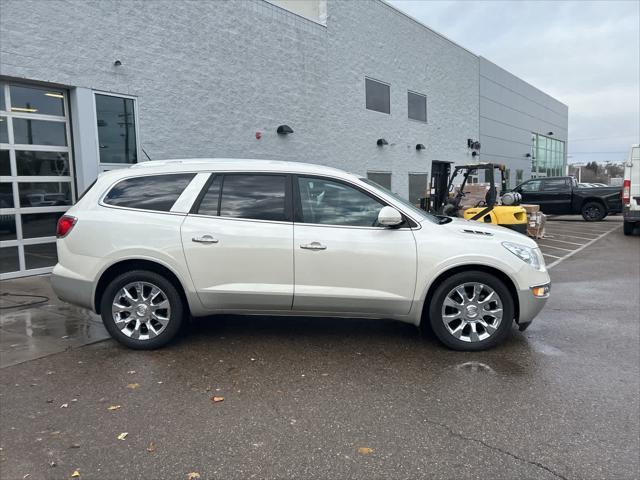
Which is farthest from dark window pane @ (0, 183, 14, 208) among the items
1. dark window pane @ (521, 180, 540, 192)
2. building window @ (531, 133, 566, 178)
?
building window @ (531, 133, 566, 178)

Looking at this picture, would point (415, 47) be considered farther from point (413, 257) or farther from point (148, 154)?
point (413, 257)

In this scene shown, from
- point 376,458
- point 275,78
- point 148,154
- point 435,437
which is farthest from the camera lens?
point 275,78

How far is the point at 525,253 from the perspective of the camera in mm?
4645

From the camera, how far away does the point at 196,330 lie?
5.31m

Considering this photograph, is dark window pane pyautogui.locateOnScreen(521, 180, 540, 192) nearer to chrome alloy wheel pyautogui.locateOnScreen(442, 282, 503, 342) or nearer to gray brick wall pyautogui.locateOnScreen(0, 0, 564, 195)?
gray brick wall pyautogui.locateOnScreen(0, 0, 564, 195)

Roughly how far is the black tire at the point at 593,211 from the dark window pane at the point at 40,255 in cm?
1961

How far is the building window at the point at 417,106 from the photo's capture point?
1827 cm

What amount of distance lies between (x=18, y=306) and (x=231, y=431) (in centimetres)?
454

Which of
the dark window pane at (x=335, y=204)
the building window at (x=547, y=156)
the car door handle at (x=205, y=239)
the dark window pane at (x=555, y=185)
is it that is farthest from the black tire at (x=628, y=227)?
the building window at (x=547, y=156)

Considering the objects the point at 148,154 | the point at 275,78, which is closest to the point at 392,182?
the point at 275,78

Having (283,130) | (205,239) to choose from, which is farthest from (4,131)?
(283,130)

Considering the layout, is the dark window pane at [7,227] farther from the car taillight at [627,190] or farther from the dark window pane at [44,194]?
the car taillight at [627,190]

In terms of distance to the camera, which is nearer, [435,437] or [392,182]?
[435,437]

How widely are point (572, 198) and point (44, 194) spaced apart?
19.3 meters
